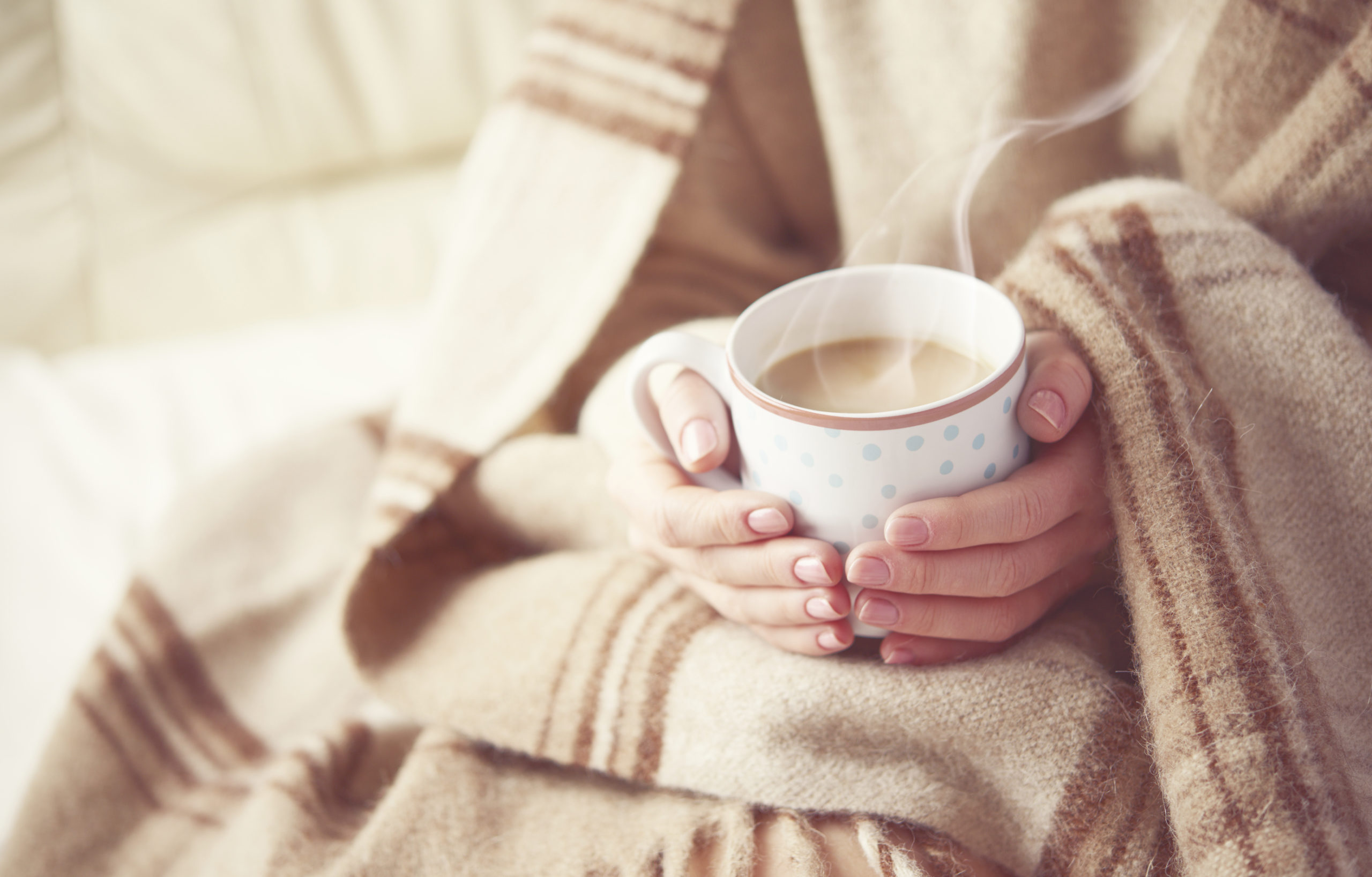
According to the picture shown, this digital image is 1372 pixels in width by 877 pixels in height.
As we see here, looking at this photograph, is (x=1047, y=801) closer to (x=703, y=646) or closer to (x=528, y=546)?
(x=703, y=646)

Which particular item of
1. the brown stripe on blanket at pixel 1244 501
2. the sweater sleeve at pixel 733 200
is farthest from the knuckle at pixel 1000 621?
the sweater sleeve at pixel 733 200

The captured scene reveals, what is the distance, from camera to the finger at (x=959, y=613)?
413 millimetres

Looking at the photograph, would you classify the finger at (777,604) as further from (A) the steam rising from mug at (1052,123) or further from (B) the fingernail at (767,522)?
(A) the steam rising from mug at (1052,123)

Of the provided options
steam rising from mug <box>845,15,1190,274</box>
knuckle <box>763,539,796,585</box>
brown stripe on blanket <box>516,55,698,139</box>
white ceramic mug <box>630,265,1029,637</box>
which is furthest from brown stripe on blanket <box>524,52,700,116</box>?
knuckle <box>763,539,796,585</box>

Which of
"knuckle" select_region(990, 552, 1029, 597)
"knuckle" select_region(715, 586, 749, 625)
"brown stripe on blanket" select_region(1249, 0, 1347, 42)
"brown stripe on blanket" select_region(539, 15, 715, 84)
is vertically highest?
"brown stripe on blanket" select_region(1249, 0, 1347, 42)

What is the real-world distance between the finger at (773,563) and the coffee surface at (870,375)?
7 cm

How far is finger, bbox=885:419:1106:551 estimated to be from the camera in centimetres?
38

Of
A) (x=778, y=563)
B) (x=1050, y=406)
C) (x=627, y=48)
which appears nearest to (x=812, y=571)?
(x=778, y=563)

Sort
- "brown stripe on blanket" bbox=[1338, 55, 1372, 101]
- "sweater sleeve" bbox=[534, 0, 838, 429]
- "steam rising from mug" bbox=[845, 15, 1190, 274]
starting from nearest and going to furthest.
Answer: "brown stripe on blanket" bbox=[1338, 55, 1372, 101], "steam rising from mug" bbox=[845, 15, 1190, 274], "sweater sleeve" bbox=[534, 0, 838, 429]

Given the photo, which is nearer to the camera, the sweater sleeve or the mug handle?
the mug handle

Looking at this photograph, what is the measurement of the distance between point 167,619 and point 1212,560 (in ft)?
2.24

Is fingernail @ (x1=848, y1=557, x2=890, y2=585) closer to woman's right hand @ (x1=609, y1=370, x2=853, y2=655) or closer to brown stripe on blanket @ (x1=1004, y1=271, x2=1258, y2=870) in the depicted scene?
woman's right hand @ (x1=609, y1=370, x2=853, y2=655)

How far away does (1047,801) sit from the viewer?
0.43 metres

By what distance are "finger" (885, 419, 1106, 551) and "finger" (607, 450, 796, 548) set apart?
0.05m
